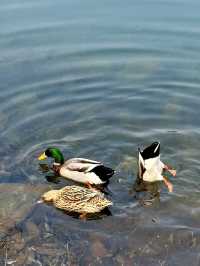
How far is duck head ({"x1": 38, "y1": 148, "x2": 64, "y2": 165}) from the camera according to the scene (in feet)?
31.2

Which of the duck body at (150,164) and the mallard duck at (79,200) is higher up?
the duck body at (150,164)

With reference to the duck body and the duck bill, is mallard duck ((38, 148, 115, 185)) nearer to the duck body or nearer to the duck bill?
the duck bill

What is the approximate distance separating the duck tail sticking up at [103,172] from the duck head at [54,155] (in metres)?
1.02

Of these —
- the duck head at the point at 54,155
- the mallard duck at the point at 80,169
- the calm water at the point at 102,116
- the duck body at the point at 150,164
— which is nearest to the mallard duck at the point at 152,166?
the duck body at the point at 150,164

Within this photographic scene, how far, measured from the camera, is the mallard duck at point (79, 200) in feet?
26.0

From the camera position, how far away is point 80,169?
9031 mm

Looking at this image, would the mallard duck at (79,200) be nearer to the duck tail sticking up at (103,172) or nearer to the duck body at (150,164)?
the duck tail sticking up at (103,172)

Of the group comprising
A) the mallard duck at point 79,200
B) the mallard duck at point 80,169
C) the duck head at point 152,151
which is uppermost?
the duck head at point 152,151

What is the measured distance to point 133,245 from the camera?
23.1ft

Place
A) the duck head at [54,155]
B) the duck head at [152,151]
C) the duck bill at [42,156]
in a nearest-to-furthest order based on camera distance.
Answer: the duck head at [152,151] < the duck head at [54,155] < the duck bill at [42,156]

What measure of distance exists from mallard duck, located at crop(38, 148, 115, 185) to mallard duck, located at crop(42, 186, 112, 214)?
0.66m

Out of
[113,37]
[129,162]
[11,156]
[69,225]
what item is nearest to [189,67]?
[113,37]

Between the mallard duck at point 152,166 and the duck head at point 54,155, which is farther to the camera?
the duck head at point 54,155

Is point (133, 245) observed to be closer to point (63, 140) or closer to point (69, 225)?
point (69, 225)
